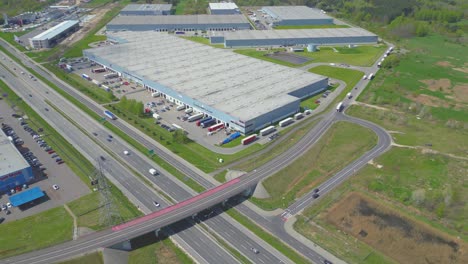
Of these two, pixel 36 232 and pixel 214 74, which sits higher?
pixel 214 74

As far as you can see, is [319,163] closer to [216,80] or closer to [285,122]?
[285,122]

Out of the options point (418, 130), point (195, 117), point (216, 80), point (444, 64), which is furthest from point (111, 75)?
point (444, 64)

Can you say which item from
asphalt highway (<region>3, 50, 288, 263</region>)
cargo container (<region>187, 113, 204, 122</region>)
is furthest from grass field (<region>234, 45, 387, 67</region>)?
asphalt highway (<region>3, 50, 288, 263</region>)

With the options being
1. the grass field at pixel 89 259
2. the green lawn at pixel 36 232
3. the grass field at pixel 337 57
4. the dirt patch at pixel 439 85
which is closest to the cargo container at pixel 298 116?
the grass field at pixel 337 57

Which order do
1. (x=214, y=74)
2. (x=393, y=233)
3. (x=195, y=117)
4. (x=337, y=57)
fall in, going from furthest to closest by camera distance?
(x=337, y=57)
(x=214, y=74)
(x=195, y=117)
(x=393, y=233)

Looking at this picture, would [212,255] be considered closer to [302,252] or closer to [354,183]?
[302,252]

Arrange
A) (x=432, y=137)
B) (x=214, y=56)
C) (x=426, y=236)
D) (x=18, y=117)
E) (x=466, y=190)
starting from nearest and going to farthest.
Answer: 1. (x=426, y=236)
2. (x=466, y=190)
3. (x=432, y=137)
4. (x=18, y=117)
5. (x=214, y=56)

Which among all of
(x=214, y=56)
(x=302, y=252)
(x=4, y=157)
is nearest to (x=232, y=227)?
(x=302, y=252)
